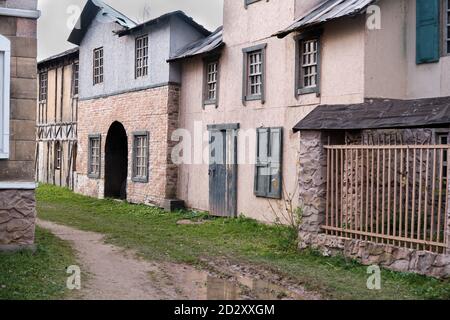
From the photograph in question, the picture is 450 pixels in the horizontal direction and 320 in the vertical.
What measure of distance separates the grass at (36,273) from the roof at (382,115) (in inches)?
178

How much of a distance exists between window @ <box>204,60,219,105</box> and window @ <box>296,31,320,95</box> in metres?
3.37

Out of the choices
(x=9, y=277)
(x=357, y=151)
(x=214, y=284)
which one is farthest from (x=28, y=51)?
(x=357, y=151)

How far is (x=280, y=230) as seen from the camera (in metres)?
13.5

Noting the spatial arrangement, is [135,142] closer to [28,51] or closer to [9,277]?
[28,51]

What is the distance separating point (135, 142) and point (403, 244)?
12062mm

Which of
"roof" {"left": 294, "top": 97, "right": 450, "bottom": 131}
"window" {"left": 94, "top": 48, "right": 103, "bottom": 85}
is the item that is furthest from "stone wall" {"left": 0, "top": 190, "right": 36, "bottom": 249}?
"window" {"left": 94, "top": 48, "right": 103, "bottom": 85}

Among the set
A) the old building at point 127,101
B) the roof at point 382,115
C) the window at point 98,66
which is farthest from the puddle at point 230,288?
the window at point 98,66

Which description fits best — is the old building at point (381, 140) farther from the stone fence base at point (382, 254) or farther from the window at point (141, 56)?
the window at point (141, 56)

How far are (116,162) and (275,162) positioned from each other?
8768 mm

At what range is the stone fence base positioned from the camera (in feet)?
28.5

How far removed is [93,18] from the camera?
879 inches

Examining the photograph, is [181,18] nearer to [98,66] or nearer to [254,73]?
[254,73]

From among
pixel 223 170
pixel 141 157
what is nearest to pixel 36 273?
pixel 223 170

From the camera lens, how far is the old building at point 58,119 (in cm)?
2489
